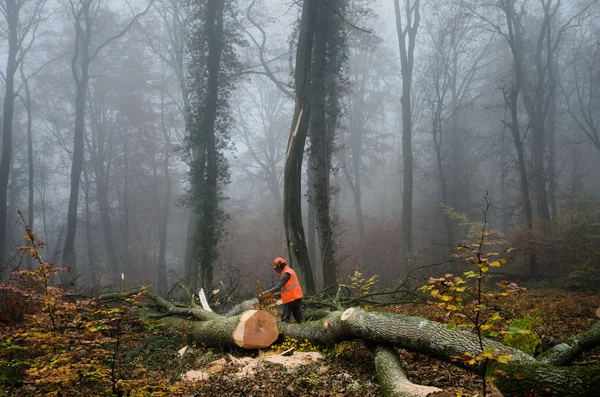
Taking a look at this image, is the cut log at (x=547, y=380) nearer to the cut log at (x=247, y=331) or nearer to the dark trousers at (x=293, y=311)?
→ the cut log at (x=247, y=331)

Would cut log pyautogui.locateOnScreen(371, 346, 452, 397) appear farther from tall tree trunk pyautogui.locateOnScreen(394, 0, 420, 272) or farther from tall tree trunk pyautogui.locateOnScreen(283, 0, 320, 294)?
tall tree trunk pyautogui.locateOnScreen(394, 0, 420, 272)

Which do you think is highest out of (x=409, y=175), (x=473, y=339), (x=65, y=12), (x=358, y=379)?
(x=65, y=12)

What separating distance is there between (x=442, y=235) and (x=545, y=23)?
12.6 m

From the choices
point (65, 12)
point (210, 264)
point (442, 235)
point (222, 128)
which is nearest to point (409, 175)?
point (442, 235)

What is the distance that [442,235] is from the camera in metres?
22.7

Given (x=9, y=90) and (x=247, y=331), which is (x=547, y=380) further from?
(x=9, y=90)

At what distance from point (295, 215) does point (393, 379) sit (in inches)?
237

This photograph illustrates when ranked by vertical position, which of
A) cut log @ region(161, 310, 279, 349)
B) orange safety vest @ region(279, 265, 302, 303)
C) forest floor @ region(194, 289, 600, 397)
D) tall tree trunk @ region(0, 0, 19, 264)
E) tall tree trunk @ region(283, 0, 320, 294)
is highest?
tall tree trunk @ region(0, 0, 19, 264)

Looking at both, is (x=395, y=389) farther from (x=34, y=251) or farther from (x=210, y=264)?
(x=210, y=264)

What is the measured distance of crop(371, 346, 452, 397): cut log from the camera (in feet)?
12.3

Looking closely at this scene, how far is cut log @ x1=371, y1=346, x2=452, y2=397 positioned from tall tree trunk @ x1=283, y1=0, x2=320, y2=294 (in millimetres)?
4606

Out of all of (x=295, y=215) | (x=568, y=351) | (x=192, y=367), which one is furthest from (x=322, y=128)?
(x=568, y=351)

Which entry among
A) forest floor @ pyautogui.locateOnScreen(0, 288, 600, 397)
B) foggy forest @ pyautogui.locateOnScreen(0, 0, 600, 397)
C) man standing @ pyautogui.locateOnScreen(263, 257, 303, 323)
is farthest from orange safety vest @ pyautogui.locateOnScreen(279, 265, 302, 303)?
forest floor @ pyautogui.locateOnScreen(0, 288, 600, 397)

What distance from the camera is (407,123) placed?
60.3ft
